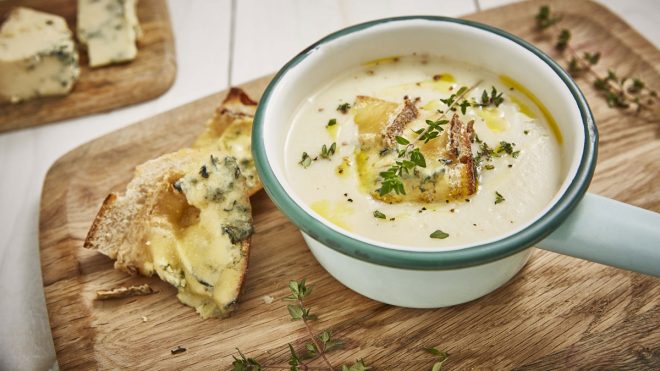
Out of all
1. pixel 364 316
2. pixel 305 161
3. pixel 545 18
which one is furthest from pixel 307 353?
pixel 545 18

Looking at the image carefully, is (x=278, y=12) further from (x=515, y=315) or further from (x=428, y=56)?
(x=515, y=315)

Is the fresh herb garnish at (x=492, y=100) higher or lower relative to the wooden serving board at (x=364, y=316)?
higher

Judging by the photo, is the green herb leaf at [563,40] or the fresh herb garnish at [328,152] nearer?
the fresh herb garnish at [328,152]

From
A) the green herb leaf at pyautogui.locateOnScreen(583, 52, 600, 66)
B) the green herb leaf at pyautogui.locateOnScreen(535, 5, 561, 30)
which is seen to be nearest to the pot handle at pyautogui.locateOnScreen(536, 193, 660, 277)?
the green herb leaf at pyautogui.locateOnScreen(583, 52, 600, 66)

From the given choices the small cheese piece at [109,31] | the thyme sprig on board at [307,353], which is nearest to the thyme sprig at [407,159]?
the thyme sprig on board at [307,353]

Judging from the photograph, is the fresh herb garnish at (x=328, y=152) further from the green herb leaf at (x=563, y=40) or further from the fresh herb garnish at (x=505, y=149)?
the green herb leaf at (x=563, y=40)

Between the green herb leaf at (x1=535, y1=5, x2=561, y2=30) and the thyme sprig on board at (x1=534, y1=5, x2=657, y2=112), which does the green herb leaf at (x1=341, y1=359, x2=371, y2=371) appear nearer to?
the thyme sprig on board at (x1=534, y1=5, x2=657, y2=112)

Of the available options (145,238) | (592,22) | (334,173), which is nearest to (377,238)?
(334,173)
